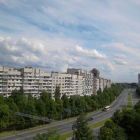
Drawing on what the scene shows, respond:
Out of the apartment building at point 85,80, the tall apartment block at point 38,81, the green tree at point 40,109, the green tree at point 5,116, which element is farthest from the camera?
the apartment building at point 85,80

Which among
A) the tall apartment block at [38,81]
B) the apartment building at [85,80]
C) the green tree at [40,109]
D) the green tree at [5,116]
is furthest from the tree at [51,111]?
the apartment building at [85,80]

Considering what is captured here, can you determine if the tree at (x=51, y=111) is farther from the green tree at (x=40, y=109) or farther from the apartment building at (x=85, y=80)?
the apartment building at (x=85, y=80)

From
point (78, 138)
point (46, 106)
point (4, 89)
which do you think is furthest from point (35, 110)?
point (4, 89)

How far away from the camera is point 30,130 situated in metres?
35.3

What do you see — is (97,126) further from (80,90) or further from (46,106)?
(80,90)

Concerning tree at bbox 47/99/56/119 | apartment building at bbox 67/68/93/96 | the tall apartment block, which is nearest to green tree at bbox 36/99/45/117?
tree at bbox 47/99/56/119

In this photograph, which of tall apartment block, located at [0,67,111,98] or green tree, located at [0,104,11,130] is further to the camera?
tall apartment block, located at [0,67,111,98]

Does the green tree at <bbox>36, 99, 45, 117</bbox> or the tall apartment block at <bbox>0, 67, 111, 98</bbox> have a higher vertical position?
the tall apartment block at <bbox>0, 67, 111, 98</bbox>

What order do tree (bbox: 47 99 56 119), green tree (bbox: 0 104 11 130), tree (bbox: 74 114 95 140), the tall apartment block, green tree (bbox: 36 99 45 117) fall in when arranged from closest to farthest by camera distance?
tree (bbox: 74 114 95 140)
green tree (bbox: 0 104 11 130)
green tree (bbox: 36 99 45 117)
tree (bbox: 47 99 56 119)
the tall apartment block

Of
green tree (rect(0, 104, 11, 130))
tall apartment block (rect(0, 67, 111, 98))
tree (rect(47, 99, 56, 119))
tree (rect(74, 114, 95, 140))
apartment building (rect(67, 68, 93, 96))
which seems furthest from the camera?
apartment building (rect(67, 68, 93, 96))

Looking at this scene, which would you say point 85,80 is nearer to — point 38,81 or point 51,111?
point 38,81

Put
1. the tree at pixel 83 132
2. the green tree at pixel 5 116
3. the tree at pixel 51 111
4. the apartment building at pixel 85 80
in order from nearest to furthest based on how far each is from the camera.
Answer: the tree at pixel 83 132
the green tree at pixel 5 116
the tree at pixel 51 111
the apartment building at pixel 85 80

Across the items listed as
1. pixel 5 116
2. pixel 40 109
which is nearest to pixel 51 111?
pixel 40 109

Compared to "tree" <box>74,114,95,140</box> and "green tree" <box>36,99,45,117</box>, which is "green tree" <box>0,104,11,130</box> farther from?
"tree" <box>74,114,95,140</box>
